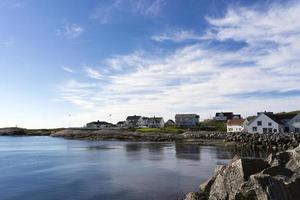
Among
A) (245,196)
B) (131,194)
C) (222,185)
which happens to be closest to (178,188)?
(131,194)

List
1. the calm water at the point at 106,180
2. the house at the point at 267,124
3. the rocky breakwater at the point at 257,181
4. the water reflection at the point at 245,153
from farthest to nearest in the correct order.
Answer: the house at the point at 267,124, the water reflection at the point at 245,153, the calm water at the point at 106,180, the rocky breakwater at the point at 257,181

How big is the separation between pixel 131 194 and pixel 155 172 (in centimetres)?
1299

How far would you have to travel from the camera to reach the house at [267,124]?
98312mm

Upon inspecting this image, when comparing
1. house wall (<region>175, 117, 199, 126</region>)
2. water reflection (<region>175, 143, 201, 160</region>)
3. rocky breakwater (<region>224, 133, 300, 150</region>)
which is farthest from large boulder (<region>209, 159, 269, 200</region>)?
house wall (<region>175, 117, 199, 126</region>)

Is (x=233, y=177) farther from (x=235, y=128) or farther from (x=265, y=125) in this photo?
(x=235, y=128)

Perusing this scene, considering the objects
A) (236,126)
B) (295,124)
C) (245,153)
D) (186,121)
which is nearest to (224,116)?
(186,121)

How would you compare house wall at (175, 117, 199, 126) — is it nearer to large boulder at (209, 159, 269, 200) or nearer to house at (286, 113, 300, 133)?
house at (286, 113, 300, 133)

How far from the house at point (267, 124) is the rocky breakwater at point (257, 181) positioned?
74741 millimetres

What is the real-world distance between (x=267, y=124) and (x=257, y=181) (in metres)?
85.4

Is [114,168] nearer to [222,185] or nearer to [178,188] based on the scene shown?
[178,188]

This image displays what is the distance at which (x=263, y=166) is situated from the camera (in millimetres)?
25328

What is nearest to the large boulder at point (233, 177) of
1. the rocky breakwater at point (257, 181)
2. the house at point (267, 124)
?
the rocky breakwater at point (257, 181)

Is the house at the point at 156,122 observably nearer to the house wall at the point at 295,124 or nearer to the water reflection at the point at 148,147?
the house wall at the point at 295,124

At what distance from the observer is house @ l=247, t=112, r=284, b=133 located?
9831 centimetres
